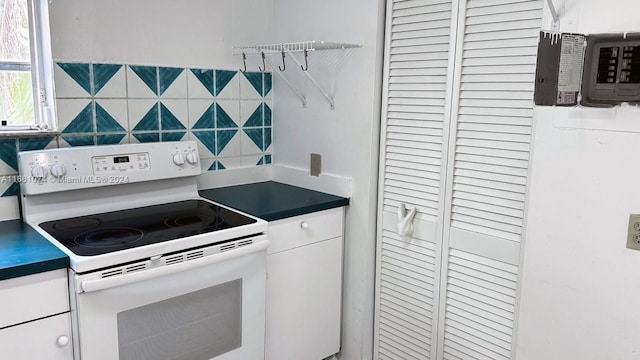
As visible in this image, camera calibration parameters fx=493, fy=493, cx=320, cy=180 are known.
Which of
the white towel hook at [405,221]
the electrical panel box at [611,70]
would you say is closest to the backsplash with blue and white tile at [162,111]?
the white towel hook at [405,221]

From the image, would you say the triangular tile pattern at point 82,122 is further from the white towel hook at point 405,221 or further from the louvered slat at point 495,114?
the louvered slat at point 495,114

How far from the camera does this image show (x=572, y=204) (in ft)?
4.93

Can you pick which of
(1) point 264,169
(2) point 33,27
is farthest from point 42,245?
(1) point 264,169

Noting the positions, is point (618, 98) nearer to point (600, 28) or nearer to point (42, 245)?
point (600, 28)

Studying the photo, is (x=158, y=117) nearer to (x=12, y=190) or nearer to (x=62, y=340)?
(x=12, y=190)

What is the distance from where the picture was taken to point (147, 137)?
219 cm

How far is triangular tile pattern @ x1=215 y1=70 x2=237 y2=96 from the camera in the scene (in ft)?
7.84

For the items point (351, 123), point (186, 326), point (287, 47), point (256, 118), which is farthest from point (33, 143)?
point (351, 123)

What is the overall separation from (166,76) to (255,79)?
0.50 meters

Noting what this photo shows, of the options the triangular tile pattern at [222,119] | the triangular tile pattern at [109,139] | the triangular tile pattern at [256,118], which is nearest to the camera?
the triangular tile pattern at [109,139]

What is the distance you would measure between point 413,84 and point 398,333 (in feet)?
3.62

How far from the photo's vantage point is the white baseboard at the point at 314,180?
2.29 metres

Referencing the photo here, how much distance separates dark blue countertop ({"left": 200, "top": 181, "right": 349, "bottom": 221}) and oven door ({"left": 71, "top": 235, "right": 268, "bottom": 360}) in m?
0.21

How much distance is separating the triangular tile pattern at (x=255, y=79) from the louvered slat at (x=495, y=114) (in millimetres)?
1109
